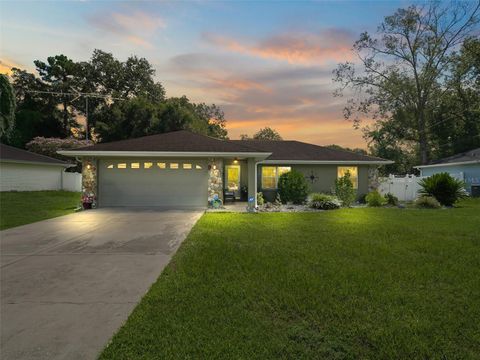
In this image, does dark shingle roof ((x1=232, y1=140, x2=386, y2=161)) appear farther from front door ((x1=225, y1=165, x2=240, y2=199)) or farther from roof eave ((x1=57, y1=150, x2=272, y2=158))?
roof eave ((x1=57, y1=150, x2=272, y2=158))

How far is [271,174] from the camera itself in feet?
55.9

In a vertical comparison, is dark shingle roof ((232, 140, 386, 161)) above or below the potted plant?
above

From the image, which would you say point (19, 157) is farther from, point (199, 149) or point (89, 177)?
point (199, 149)

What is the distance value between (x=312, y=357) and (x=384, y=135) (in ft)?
128

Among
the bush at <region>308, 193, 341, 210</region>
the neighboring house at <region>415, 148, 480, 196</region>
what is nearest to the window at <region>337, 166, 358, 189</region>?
the bush at <region>308, 193, 341, 210</region>

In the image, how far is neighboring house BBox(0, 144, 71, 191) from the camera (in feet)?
68.8

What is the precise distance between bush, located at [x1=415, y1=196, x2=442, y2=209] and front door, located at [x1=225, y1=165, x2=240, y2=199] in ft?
29.7

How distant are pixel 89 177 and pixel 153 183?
9.18 feet

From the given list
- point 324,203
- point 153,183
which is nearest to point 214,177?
point 153,183

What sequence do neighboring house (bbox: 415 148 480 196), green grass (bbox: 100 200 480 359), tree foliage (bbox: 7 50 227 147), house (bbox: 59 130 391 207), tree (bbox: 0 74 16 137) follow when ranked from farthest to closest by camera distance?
tree foliage (bbox: 7 50 227 147) → neighboring house (bbox: 415 148 480 196) → house (bbox: 59 130 391 207) → tree (bbox: 0 74 16 137) → green grass (bbox: 100 200 480 359)

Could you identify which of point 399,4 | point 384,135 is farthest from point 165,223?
point 384,135

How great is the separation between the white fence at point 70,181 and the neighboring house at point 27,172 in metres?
0.27

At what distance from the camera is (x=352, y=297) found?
4051 millimetres

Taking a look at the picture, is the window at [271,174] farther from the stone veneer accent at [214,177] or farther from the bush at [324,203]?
the stone veneer accent at [214,177]
